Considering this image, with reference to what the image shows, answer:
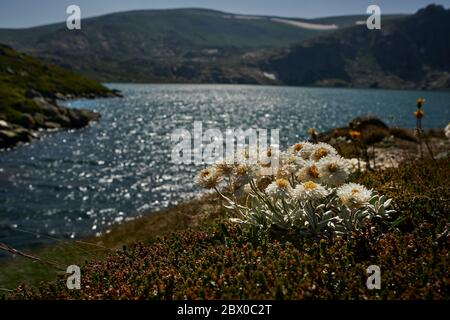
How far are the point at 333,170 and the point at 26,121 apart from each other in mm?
58835

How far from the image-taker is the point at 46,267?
14367mm

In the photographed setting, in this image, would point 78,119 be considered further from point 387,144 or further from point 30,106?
point 387,144

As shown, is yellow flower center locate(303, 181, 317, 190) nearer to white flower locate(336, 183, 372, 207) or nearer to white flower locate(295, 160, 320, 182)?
white flower locate(295, 160, 320, 182)

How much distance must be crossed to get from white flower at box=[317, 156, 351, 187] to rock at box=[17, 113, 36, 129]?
190 ft

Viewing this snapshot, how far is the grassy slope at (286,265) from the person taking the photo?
5.62m

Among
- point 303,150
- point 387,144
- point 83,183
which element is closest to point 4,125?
point 83,183

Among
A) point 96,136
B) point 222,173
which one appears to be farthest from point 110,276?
point 96,136

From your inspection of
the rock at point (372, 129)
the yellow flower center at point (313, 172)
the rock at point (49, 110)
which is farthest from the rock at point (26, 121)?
the yellow flower center at point (313, 172)

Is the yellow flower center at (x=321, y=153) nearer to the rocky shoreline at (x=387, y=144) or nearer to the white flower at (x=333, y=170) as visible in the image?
the white flower at (x=333, y=170)

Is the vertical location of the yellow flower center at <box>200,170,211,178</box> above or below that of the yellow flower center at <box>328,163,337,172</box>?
below

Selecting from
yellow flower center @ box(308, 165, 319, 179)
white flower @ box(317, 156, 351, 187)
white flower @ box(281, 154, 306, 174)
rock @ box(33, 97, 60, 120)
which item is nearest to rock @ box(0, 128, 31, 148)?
rock @ box(33, 97, 60, 120)

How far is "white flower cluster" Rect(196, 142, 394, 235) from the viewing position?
7.09 m

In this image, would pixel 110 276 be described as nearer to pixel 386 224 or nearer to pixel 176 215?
pixel 386 224

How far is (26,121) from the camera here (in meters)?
58.3
